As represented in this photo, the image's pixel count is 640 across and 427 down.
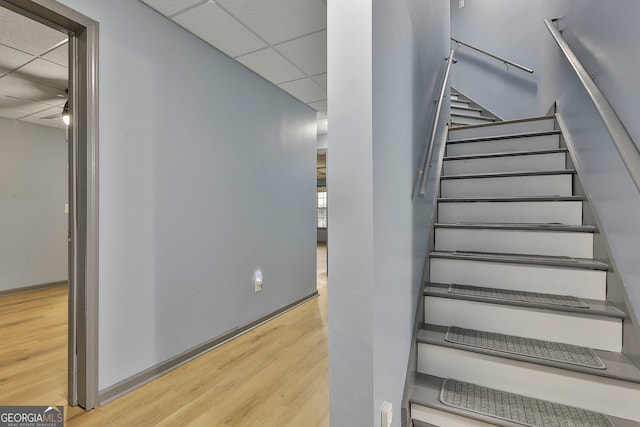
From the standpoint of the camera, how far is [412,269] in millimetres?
1611

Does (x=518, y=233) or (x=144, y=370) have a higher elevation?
(x=518, y=233)

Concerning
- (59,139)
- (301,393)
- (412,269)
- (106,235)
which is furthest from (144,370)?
(59,139)

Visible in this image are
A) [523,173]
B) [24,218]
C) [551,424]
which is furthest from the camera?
[24,218]

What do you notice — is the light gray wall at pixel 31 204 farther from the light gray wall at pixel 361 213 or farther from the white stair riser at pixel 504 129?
the white stair riser at pixel 504 129

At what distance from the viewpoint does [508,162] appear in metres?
2.45

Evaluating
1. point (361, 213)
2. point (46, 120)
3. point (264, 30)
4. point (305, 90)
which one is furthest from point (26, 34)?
point (361, 213)

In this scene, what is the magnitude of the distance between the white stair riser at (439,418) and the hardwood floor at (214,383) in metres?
0.54

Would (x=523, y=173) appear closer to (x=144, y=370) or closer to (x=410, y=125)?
(x=410, y=125)

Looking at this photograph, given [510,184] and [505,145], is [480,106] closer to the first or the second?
[505,145]

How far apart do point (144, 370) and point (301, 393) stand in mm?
1068

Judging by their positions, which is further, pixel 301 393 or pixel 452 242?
pixel 452 242

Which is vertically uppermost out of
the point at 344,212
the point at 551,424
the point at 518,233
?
the point at 344,212

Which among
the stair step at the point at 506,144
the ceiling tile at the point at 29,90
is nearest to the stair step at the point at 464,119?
the stair step at the point at 506,144

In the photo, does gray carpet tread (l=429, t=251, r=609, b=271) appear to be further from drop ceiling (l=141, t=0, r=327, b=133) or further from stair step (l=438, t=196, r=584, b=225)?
drop ceiling (l=141, t=0, r=327, b=133)
